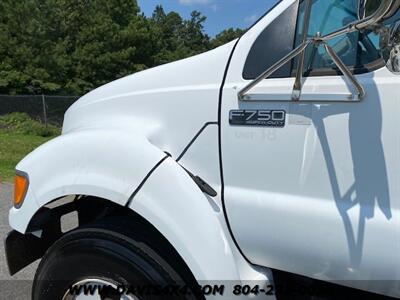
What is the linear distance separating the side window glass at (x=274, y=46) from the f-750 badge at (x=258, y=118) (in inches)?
6.0

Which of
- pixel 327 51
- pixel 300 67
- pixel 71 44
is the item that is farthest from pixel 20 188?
pixel 71 44

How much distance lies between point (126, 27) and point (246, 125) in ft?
118

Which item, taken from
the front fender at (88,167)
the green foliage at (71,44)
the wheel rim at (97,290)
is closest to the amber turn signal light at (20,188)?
the front fender at (88,167)

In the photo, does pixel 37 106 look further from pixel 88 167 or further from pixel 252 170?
pixel 252 170

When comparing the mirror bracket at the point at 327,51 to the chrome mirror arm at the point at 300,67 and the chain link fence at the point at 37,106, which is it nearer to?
the chrome mirror arm at the point at 300,67

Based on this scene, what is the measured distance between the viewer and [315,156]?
197 centimetres

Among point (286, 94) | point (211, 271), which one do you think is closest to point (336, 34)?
point (286, 94)

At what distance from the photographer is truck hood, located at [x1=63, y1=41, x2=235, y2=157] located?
2.22 m

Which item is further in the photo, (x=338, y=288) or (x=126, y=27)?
(x=126, y=27)

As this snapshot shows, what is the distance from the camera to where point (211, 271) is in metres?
2.09

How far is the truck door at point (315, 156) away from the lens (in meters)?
1.85

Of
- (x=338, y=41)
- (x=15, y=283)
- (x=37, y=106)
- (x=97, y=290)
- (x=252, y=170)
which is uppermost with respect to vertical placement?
(x=338, y=41)

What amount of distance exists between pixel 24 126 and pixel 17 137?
239cm

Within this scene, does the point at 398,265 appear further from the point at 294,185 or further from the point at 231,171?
the point at 231,171
